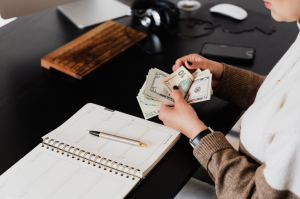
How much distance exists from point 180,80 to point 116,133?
28 cm

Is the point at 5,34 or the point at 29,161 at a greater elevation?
the point at 5,34

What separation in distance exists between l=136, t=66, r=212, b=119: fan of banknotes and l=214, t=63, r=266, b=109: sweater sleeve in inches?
5.2

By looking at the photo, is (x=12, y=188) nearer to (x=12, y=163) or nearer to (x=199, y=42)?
(x=12, y=163)

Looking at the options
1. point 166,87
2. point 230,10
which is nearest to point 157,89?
point 166,87

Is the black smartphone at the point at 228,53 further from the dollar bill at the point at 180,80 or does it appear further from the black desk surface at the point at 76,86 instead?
the dollar bill at the point at 180,80

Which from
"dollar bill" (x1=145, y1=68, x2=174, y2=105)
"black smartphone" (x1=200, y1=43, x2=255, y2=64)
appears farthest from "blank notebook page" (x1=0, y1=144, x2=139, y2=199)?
"black smartphone" (x1=200, y1=43, x2=255, y2=64)

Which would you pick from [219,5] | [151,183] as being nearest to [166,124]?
[151,183]

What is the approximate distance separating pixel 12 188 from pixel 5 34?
96 centimetres

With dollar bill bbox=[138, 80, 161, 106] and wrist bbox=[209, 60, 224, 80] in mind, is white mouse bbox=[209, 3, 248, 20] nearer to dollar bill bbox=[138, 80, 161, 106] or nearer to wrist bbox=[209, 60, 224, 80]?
wrist bbox=[209, 60, 224, 80]

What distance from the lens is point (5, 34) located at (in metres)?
1.50

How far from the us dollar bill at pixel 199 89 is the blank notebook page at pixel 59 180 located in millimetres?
328

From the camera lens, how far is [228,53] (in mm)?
1312

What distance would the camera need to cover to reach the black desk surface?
0.88m

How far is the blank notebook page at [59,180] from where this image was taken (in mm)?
771
